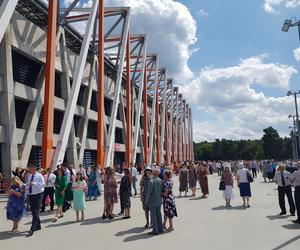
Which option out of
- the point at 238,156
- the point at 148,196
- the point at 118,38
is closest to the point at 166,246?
the point at 148,196

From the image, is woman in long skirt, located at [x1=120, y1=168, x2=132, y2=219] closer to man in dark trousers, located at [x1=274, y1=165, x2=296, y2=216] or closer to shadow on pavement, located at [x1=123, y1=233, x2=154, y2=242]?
shadow on pavement, located at [x1=123, y1=233, x2=154, y2=242]

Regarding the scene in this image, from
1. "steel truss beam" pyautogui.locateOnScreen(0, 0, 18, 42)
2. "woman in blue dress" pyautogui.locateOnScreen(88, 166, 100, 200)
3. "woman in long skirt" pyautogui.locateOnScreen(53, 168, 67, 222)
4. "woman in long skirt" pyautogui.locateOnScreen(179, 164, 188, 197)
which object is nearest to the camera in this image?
"woman in long skirt" pyautogui.locateOnScreen(53, 168, 67, 222)

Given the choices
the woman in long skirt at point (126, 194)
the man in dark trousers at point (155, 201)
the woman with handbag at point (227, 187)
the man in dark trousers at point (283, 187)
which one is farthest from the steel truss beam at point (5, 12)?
the man in dark trousers at point (283, 187)

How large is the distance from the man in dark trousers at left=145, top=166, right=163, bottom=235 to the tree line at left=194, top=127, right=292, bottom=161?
109 metres

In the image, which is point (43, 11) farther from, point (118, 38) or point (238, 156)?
point (238, 156)

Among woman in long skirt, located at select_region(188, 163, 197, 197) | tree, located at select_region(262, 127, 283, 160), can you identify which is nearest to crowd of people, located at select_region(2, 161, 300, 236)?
woman in long skirt, located at select_region(188, 163, 197, 197)

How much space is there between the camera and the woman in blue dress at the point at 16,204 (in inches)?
354

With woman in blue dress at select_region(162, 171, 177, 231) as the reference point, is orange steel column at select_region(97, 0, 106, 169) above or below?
above

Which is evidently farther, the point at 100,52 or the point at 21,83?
the point at 100,52

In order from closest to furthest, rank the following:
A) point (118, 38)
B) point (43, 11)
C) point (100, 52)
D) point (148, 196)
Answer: point (148, 196) → point (43, 11) → point (100, 52) → point (118, 38)

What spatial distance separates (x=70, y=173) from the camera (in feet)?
46.2

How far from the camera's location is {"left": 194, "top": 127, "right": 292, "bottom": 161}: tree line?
115375 millimetres

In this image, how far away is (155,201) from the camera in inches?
342

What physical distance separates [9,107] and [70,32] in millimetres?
10680
